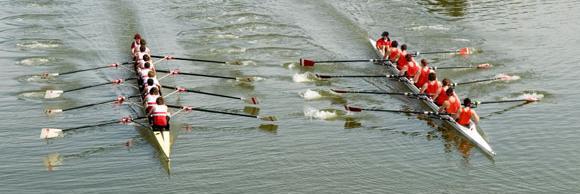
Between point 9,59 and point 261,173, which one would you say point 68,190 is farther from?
point 9,59

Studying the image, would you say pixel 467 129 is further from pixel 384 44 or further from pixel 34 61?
pixel 34 61

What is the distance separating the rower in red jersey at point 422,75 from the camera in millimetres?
26203

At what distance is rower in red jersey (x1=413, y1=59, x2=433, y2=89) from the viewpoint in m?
26.2

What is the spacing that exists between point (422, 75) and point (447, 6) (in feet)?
50.8

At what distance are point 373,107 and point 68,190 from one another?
1054 centimetres

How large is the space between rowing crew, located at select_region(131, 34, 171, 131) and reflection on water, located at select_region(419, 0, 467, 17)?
17.1 m

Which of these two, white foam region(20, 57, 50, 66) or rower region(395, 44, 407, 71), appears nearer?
rower region(395, 44, 407, 71)

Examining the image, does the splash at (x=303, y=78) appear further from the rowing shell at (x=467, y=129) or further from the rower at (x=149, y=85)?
the rower at (x=149, y=85)

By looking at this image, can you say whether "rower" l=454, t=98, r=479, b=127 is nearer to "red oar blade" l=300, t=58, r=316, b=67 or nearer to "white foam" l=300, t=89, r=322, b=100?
"white foam" l=300, t=89, r=322, b=100

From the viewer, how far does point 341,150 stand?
2164 centimetres

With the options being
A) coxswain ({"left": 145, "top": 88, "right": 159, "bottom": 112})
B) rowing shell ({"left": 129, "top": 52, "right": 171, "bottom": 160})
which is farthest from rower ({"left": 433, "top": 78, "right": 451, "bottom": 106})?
coxswain ({"left": 145, "top": 88, "right": 159, "bottom": 112})

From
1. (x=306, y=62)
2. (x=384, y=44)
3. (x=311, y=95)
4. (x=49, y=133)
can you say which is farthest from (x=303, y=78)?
(x=49, y=133)

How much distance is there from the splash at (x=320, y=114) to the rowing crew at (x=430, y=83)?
3.27 m

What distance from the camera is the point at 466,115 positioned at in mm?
22094
